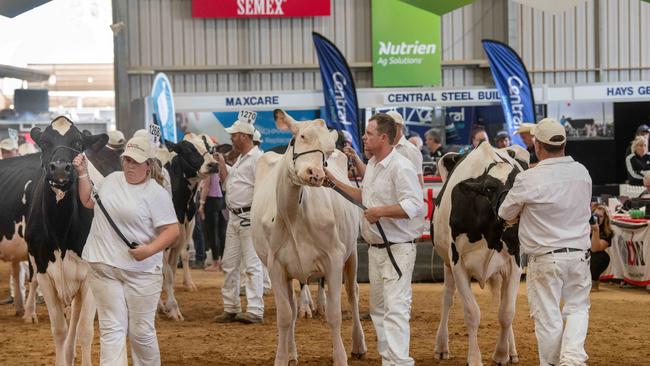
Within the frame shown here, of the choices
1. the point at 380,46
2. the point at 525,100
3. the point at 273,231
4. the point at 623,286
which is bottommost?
the point at 623,286

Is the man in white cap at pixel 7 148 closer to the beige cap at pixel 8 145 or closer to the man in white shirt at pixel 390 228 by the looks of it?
the beige cap at pixel 8 145

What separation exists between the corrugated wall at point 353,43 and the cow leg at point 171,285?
50.1 ft

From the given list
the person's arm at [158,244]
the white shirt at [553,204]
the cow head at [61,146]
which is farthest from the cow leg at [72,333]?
the white shirt at [553,204]

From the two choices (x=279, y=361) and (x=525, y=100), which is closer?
(x=279, y=361)

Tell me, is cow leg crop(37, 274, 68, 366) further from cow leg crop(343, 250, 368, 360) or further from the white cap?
the white cap

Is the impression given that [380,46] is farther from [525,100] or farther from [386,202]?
[386,202]

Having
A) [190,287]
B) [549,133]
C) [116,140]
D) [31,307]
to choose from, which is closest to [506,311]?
[549,133]

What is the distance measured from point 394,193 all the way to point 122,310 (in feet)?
7.26

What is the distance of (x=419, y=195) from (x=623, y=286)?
8440 mm

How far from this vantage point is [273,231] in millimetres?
7922

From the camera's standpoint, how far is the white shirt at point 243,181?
11.0m

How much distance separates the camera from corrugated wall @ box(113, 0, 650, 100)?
1075 inches

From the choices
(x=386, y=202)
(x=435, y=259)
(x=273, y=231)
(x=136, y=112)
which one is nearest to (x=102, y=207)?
(x=273, y=231)

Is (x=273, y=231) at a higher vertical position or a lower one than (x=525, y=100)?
lower
